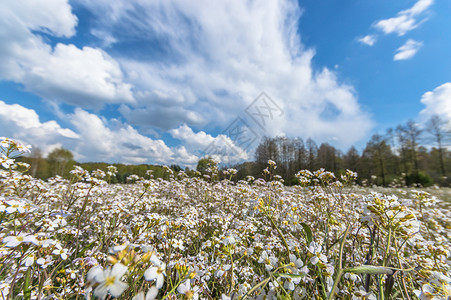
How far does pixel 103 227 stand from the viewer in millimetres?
3049

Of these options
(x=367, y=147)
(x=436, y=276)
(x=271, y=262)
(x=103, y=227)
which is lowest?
(x=103, y=227)

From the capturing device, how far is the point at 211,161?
7043 millimetres

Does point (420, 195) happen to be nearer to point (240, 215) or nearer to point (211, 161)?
point (240, 215)

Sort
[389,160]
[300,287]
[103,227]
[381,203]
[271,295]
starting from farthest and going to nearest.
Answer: [389,160] → [103,227] → [300,287] → [271,295] → [381,203]

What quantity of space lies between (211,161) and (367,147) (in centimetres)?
3639

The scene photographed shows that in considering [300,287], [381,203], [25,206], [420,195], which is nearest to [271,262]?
[300,287]

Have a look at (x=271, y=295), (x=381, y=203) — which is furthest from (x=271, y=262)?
(x=381, y=203)

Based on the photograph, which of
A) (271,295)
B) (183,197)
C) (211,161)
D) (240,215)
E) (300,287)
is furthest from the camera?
(211,161)

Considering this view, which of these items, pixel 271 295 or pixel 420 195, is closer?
pixel 271 295

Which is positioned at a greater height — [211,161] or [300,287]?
[211,161]

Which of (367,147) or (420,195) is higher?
(367,147)

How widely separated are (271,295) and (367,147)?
39.8 meters

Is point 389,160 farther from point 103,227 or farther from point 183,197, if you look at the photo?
point 103,227

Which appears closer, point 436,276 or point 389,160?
point 436,276
